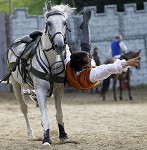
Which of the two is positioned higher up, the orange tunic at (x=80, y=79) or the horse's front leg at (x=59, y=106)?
the orange tunic at (x=80, y=79)

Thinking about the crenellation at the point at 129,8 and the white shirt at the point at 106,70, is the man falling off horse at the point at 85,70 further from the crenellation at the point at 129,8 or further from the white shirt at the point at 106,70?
the crenellation at the point at 129,8

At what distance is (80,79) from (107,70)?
445 mm

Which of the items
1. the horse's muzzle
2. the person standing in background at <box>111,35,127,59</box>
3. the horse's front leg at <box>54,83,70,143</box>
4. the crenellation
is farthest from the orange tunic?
the crenellation

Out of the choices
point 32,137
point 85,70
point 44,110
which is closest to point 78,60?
point 85,70

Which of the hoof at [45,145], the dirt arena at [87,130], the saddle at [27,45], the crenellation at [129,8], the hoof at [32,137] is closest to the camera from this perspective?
the hoof at [45,145]

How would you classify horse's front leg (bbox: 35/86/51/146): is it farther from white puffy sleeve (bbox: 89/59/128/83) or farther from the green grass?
the green grass

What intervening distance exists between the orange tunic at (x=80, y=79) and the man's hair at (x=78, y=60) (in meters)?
0.09

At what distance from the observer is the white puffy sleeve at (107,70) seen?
733 cm

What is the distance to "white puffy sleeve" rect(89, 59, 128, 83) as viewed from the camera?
733cm

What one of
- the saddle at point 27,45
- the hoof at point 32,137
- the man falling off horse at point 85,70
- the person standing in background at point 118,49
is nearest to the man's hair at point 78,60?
the man falling off horse at point 85,70

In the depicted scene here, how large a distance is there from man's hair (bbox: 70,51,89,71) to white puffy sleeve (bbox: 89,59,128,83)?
175mm

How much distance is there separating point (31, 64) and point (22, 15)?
55.0 feet

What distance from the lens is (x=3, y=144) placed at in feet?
26.9

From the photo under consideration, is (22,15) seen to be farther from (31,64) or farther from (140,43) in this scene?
(31,64)
